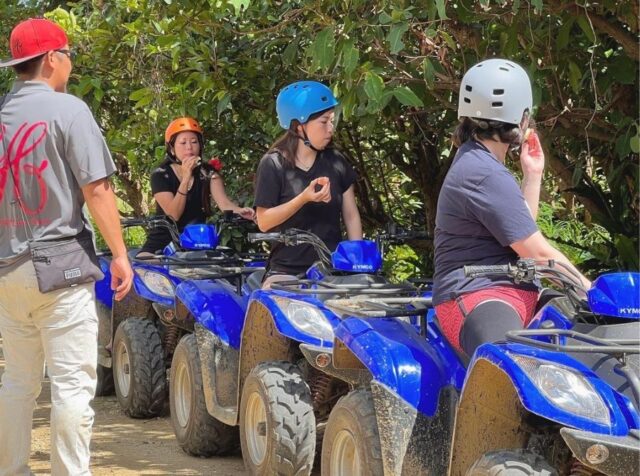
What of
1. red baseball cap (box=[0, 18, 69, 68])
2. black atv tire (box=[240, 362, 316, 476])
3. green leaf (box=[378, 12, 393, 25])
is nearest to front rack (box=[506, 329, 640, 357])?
black atv tire (box=[240, 362, 316, 476])

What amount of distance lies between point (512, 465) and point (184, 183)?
17.8ft

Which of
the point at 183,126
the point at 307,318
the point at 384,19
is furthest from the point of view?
the point at 183,126

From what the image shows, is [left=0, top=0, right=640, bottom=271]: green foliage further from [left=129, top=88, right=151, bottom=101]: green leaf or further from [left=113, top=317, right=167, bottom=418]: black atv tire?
[left=113, top=317, right=167, bottom=418]: black atv tire

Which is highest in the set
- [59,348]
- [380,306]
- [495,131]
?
[495,131]

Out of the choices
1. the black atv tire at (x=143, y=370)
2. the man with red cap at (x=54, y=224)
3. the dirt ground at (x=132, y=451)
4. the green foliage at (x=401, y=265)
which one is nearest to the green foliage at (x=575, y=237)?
the green foliage at (x=401, y=265)

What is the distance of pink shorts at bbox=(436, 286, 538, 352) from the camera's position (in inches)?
179

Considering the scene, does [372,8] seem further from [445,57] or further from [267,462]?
[267,462]

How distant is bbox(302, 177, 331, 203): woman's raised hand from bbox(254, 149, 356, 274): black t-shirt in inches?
9.6

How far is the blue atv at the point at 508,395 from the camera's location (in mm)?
3670

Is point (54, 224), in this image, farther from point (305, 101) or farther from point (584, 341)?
point (584, 341)

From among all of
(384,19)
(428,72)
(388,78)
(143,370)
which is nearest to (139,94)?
(143,370)

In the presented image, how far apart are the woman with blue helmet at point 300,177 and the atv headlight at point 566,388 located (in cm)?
295

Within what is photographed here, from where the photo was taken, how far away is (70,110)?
5.18 meters

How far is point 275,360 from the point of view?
240 inches
